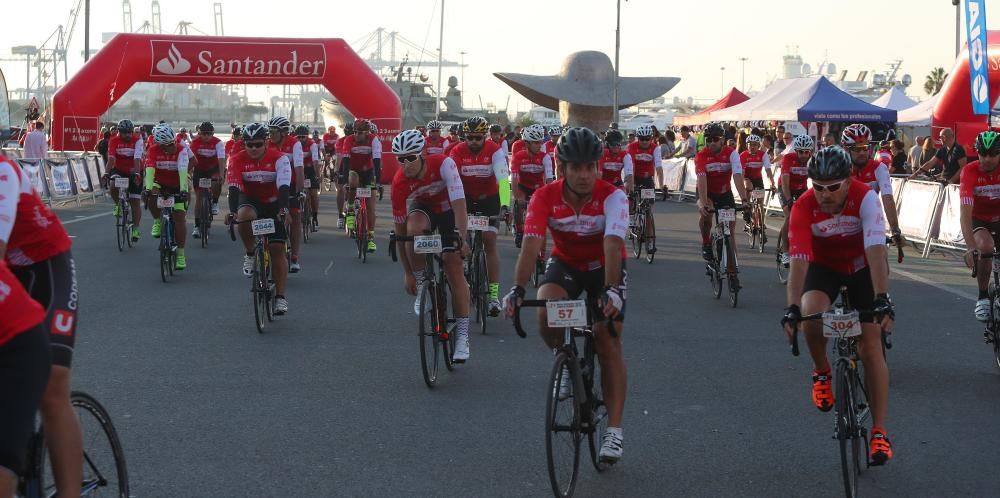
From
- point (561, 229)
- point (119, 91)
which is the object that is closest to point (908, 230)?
point (561, 229)

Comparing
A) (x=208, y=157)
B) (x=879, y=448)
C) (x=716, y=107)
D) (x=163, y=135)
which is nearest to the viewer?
(x=879, y=448)

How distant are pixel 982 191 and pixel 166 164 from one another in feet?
32.5

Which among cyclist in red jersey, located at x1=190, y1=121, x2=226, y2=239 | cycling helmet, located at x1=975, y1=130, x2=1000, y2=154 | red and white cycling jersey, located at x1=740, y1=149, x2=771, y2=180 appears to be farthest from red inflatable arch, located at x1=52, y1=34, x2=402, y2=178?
cycling helmet, located at x1=975, y1=130, x2=1000, y2=154

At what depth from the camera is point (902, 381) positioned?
8.74 metres

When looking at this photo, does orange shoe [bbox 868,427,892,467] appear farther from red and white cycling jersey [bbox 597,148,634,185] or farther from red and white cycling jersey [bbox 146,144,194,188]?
red and white cycling jersey [bbox 146,144,194,188]

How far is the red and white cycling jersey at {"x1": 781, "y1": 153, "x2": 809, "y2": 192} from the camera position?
48.1ft

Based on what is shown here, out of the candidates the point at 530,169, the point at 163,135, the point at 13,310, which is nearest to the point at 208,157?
the point at 163,135

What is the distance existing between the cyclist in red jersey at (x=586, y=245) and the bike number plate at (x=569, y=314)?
27cm

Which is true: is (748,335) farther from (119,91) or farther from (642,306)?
(119,91)

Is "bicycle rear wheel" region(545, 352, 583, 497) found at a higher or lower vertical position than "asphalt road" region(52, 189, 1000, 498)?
higher

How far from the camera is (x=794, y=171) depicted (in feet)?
48.5

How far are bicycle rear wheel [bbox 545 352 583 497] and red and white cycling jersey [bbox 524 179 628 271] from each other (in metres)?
0.73

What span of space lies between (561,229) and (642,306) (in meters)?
6.69

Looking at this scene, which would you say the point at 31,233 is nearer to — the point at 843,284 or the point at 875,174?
the point at 843,284
